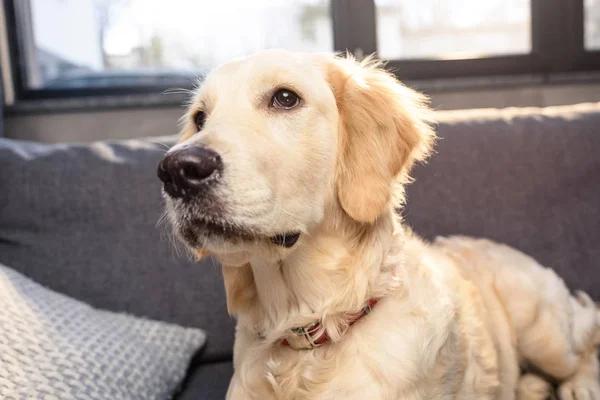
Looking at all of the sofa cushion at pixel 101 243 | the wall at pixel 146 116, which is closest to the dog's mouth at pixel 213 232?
the sofa cushion at pixel 101 243

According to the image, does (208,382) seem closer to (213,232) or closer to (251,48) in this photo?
(213,232)

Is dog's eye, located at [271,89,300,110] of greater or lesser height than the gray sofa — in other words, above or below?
above

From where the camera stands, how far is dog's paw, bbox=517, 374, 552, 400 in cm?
157

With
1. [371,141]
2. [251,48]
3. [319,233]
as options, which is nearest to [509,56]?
[251,48]

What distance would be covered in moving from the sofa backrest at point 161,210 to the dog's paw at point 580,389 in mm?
393

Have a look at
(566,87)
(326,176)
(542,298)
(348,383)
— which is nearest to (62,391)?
(348,383)

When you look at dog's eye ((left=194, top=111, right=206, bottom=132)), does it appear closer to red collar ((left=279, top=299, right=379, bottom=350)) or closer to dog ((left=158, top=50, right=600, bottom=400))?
dog ((left=158, top=50, right=600, bottom=400))

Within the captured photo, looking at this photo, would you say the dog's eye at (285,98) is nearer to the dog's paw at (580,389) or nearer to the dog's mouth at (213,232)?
the dog's mouth at (213,232)

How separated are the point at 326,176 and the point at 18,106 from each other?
1802mm

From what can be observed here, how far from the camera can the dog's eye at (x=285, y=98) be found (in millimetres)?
1149

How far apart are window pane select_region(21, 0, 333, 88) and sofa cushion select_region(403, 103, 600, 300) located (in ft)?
3.34

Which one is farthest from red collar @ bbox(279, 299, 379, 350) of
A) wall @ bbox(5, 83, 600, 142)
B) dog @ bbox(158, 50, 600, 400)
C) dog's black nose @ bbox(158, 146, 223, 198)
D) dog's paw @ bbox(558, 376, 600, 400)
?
wall @ bbox(5, 83, 600, 142)

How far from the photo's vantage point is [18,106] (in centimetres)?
240

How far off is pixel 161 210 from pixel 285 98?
88 centimetres
